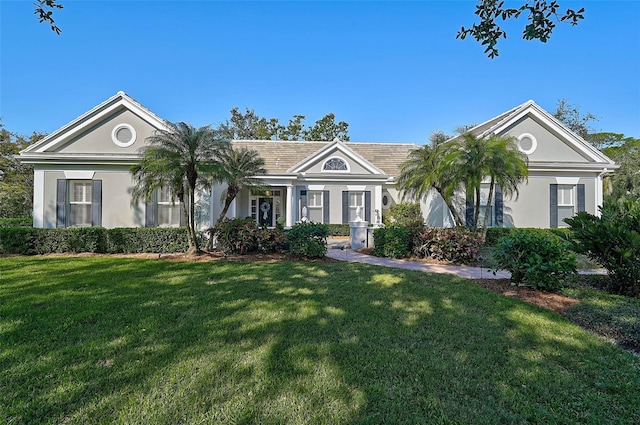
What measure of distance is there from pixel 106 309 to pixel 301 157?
1536cm

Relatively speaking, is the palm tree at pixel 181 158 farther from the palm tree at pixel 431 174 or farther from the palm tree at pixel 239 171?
the palm tree at pixel 431 174

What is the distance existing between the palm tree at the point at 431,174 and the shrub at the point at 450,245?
86.2 inches

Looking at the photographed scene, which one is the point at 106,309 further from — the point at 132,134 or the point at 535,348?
the point at 132,134

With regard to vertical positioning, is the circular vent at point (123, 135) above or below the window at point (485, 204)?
above

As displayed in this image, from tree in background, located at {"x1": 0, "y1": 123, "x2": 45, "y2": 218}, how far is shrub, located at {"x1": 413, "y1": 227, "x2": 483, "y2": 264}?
89.7 feet

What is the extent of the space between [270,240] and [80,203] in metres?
9.05

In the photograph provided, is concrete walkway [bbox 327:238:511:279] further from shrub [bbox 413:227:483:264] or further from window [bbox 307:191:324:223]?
window [bbox 307:191:324:223]

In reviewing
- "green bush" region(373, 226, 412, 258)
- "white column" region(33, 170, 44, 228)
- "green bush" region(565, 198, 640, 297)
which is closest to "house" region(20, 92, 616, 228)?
"white column" region(33, 170, 44, 228)

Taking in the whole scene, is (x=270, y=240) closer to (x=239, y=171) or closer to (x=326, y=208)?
(x=239, y=171)

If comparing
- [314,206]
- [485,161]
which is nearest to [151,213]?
[314,206]

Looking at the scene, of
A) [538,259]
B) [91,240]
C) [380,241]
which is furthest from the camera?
[91,240]

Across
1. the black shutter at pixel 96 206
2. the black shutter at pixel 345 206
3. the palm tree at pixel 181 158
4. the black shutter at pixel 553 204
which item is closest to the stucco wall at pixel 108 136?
the black shutter at pixel 96 206

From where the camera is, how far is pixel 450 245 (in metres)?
9.29

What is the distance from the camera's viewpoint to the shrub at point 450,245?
Answer: 9211 mm
